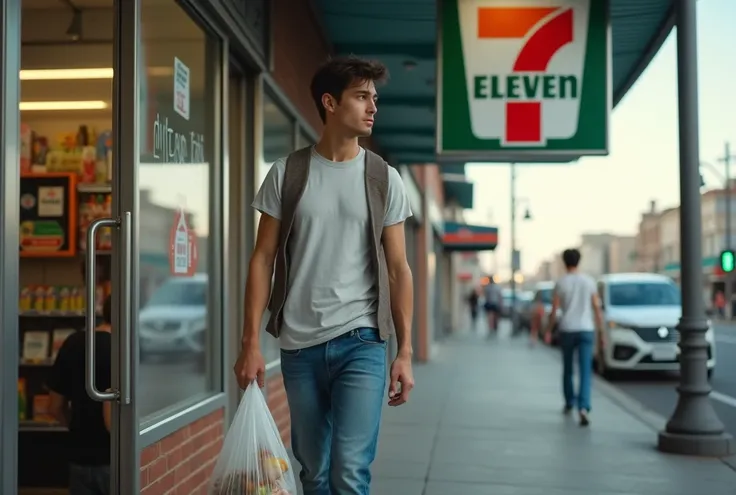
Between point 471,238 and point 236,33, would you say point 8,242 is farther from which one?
point 471,238

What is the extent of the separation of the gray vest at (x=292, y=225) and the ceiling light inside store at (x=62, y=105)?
3575mm

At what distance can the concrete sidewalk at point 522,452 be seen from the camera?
6535 millimetres

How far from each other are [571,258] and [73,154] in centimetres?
582

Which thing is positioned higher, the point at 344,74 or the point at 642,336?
the point at 344,74

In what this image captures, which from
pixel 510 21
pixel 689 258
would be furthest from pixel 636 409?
pixel 510 21

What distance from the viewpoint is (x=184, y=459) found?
514 cm

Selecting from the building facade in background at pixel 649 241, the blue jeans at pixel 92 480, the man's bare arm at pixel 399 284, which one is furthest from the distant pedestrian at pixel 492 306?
the building facade in background at pixel 649 241

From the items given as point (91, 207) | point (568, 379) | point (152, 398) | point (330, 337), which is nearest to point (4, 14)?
point (330, 337)

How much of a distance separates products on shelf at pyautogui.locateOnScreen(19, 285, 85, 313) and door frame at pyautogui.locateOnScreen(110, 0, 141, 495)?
8.33 ft

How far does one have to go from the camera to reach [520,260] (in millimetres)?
39719

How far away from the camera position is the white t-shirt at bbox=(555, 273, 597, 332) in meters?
9.95

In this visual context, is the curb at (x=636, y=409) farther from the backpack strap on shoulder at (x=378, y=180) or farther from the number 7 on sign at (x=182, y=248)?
the backpack strap on shoulder at (x=378, y=180)

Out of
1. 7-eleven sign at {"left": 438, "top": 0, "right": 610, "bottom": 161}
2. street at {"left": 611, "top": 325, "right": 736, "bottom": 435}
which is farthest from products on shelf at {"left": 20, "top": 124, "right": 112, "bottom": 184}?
street at {"left": 611, "top": 325, "right": 736, "bottom": 435}

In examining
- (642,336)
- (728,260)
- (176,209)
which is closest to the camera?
(176,209)
